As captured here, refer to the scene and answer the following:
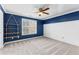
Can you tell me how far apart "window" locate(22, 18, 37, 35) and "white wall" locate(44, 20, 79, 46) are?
1.61 metres

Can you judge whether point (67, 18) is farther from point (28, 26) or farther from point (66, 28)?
point (28, 26)

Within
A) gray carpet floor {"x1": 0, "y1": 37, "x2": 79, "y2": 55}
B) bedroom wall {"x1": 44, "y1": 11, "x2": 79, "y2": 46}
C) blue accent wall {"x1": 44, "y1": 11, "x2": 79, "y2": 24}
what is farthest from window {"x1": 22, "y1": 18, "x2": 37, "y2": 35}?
gray carpet floor {"x1": 0, "y1": 37, "x2": 79, "y2": 55}

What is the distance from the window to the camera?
19.0 ft

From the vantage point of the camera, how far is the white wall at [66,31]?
4066mm

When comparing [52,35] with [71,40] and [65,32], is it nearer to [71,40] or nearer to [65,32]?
[65,32]

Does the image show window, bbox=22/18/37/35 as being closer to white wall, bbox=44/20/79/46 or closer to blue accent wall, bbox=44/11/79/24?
white wall, bbox=44/20/79/46

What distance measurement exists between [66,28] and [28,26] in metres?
3.16

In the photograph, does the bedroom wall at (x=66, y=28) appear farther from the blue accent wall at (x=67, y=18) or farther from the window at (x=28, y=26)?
the window at (x=28, y=26)

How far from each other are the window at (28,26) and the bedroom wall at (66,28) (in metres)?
1.61

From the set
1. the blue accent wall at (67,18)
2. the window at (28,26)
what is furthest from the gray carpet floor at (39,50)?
the window at (28,26)

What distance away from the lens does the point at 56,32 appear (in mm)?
5703

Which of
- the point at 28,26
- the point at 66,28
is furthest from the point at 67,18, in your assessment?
the point at 28,26

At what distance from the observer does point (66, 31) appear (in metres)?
4.66
